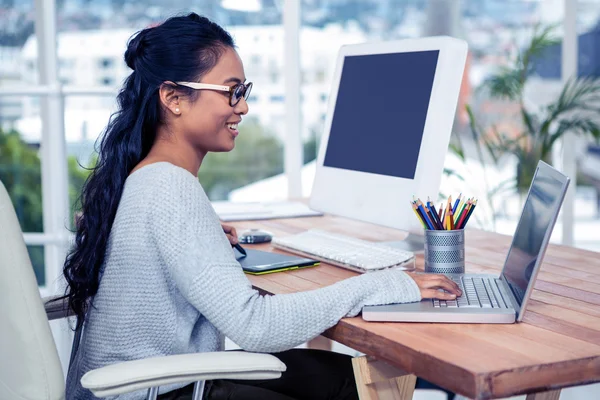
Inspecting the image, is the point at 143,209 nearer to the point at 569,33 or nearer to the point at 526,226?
the point at 526,226

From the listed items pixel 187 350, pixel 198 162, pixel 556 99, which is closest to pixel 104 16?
pixel 556 99

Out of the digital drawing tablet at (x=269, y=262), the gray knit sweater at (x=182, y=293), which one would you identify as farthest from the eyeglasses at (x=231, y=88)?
the digital drawing tablet at (x=269, y=262)

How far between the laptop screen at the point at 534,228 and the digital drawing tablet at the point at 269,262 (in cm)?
43

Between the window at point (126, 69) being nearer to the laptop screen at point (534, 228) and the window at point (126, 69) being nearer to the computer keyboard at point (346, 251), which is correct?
the computer keyboard at point (346, 251)

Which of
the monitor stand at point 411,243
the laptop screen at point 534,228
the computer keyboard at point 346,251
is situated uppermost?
the laptop screen at point 534,228

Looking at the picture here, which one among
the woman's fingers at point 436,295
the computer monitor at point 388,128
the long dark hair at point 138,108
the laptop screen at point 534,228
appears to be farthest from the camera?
the computer monitor at point 388,128

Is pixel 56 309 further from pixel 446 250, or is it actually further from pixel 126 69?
pixel 126 69

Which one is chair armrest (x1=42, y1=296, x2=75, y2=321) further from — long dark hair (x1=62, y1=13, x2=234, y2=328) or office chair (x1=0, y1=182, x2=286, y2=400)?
office chair (x1=0, y1=182, x2=286, y2=400)

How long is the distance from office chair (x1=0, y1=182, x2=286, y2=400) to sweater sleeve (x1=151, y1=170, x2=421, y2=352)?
0.13 m

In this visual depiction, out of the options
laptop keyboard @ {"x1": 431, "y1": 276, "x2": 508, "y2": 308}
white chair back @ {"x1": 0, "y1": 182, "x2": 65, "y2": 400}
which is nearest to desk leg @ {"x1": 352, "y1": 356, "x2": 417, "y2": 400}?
laptop keyboard @ {"x1": 431, "y1": 276, "x2": 508, "y2": 308}

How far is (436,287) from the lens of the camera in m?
1.42

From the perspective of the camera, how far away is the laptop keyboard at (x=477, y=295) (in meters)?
1.35

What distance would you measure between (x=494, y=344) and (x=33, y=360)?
66 cm

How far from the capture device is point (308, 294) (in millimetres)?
1356
